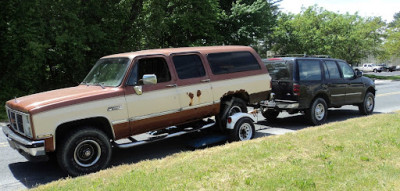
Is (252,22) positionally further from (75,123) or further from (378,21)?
(378,21)

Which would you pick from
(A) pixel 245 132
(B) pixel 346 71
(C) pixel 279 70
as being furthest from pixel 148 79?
(B) pixel 346 71

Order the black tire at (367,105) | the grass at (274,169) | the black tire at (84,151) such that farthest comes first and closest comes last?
the black tire at (367,105), the black tire at (84,151), the grass at (274,169)

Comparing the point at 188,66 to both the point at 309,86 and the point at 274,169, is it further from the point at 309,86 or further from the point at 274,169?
Result: the point at 309,86

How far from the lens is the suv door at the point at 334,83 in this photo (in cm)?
1029

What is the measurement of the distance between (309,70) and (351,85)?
7.33 ft

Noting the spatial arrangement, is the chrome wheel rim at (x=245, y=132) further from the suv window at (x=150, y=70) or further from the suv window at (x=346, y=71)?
the suv window at (x=346, y=71)

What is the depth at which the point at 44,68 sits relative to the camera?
1723 cm

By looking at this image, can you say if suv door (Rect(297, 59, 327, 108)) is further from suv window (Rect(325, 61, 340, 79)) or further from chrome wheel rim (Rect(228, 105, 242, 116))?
chrome wheel rim (Rect(228, 105, 242, 116))

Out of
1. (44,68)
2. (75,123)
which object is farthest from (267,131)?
(44,68)

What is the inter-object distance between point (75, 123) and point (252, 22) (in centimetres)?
2009

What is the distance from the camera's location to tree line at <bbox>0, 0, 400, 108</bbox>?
15.3m

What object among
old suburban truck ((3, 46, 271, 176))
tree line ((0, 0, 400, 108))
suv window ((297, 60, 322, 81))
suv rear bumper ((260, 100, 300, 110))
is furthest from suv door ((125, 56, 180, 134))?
tree line ((0, 0, 400, 108))

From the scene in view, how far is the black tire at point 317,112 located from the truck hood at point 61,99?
19.6 feet

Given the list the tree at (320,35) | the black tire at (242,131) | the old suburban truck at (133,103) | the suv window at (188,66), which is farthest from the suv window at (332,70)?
the tree at (320,35)
